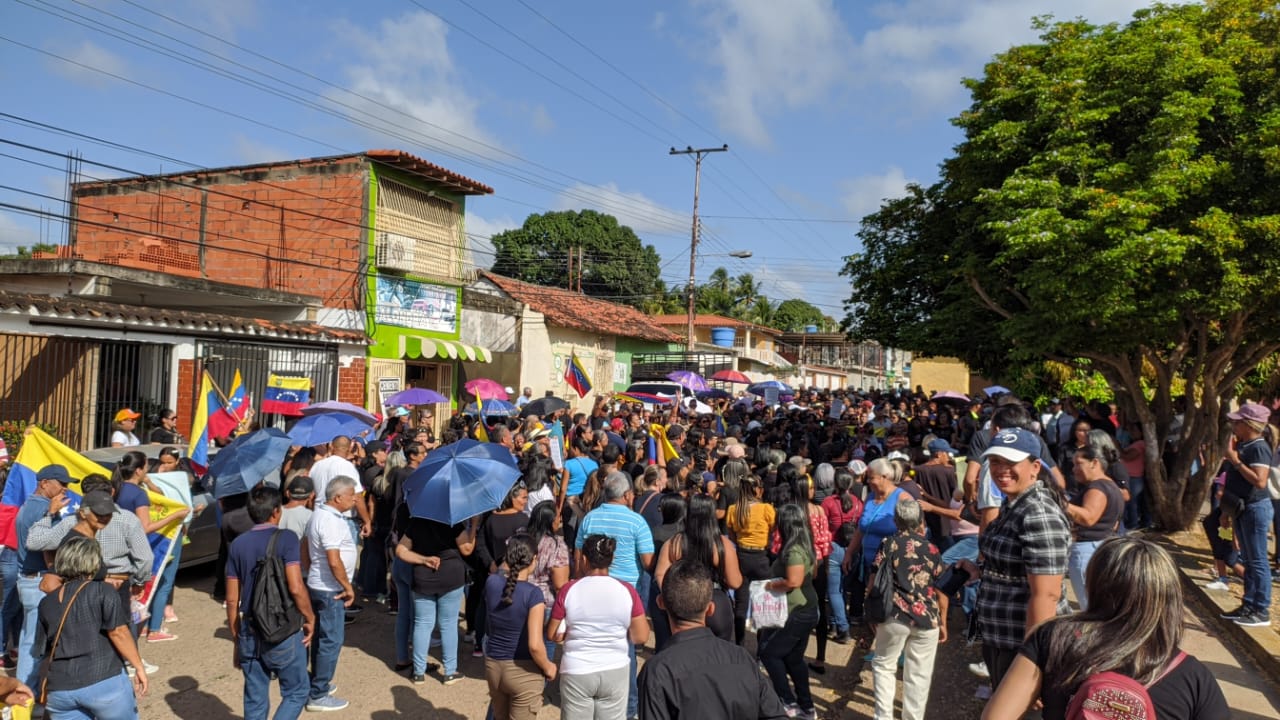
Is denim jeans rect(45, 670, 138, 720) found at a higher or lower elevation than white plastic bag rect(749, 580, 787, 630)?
lower

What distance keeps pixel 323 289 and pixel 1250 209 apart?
57.5ft

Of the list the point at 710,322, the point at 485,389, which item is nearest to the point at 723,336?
the point at 710,322

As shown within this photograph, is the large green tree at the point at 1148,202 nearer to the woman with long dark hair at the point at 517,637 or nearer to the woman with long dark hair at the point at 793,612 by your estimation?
the woman with long dark hair at the point at 793,612

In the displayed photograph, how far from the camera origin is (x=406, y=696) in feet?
19.6

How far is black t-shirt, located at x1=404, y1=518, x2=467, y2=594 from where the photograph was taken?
5.96 meters

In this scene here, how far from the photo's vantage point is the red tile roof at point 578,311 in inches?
988

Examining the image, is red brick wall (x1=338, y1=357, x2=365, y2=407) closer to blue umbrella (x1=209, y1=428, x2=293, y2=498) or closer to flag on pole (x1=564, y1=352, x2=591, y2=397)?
flag on pole (x1=564, y1=352, x2=591, y2=397)

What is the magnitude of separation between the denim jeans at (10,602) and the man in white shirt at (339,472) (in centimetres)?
220

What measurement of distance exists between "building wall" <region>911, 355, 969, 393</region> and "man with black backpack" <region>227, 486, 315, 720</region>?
34.9m

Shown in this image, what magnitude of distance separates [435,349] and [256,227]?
527 cm

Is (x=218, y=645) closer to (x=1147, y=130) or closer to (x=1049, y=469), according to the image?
(x=1049, y=469)

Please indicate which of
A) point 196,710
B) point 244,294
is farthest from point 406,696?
point 244,294

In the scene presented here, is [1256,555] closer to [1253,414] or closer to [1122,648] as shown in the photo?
[1253,414]

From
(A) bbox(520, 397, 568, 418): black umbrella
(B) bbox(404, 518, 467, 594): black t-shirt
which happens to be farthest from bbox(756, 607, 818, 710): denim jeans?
(A) bbox(520, 397, 568, 418): black umbrella
